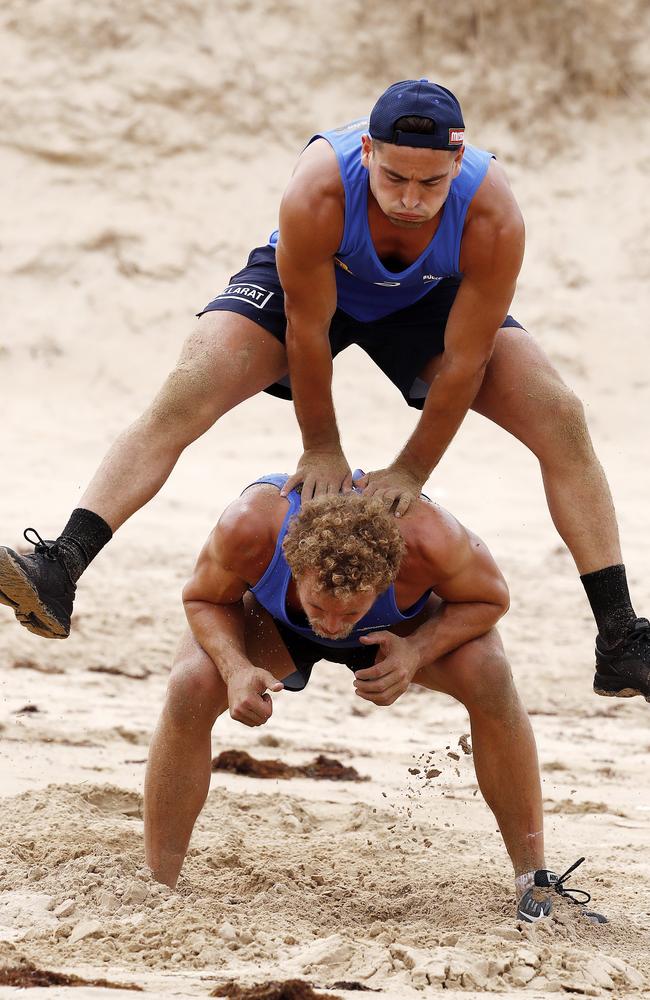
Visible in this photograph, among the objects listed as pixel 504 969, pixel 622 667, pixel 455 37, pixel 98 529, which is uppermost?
pixel 455 37

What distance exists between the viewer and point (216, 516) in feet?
34.1

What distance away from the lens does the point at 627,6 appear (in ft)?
51.1

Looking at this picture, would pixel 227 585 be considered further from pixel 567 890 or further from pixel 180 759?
pixel 567 890

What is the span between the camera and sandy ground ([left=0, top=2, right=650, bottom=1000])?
3.98 meters

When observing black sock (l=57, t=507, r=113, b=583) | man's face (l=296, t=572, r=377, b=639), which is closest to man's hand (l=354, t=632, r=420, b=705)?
man's face (l=296, t=572, r=377, b=639)

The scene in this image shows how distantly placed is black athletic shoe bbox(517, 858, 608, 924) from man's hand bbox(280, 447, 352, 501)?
1.35m

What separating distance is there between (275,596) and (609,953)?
1413 millimetres

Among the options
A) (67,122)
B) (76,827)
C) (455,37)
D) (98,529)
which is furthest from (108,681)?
(455,37)

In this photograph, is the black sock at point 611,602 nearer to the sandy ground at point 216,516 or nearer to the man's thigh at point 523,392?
the man's thigh at point 523,392

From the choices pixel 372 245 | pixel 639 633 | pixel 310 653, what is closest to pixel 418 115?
pixel 372 245

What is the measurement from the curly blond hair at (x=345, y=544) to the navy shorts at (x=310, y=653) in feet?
1.31

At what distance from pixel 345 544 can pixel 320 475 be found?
0.62 meters

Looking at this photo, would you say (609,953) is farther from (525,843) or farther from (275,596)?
(275,596)

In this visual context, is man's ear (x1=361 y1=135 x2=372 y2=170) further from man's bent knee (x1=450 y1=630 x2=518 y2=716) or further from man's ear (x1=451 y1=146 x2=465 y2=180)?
man's bent knee (x1=450 y1=630 x2=518 y2=716)
